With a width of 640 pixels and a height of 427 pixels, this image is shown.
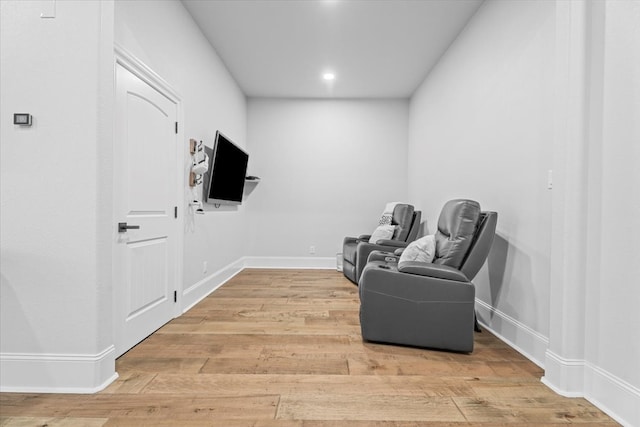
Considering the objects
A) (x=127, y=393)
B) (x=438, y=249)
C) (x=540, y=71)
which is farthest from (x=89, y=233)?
(x=540, y=71)

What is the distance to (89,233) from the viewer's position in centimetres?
183

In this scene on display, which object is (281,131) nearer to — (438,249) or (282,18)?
(282,18)

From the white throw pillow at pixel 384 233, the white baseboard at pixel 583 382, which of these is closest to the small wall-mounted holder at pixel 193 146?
the white throw pillow at pixel 384 233

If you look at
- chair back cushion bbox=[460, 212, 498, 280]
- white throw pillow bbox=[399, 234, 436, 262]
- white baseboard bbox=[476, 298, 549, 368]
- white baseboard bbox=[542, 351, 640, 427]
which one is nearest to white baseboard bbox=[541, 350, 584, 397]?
white baseboard bbox=[542, 351, 640, 427]

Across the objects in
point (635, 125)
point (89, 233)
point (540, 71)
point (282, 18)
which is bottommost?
point (89, 233)

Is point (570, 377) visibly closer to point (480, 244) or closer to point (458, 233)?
point (480, 244)

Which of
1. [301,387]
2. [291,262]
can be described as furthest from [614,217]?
[291,262]

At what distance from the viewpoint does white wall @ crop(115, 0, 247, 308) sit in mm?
2467

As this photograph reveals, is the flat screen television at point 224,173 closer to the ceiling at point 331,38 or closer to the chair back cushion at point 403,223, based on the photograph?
the ceiling at point 331,38

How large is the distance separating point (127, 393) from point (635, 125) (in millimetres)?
2794

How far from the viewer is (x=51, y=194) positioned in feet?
5.97

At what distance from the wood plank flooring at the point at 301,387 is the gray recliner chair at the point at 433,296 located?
0.37 feet

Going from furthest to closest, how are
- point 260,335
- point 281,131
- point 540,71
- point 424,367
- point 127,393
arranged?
point 281,131 < point 260,335 < point 540,71 < point 424,367 < point 127,393

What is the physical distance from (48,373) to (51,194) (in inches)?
37.0
